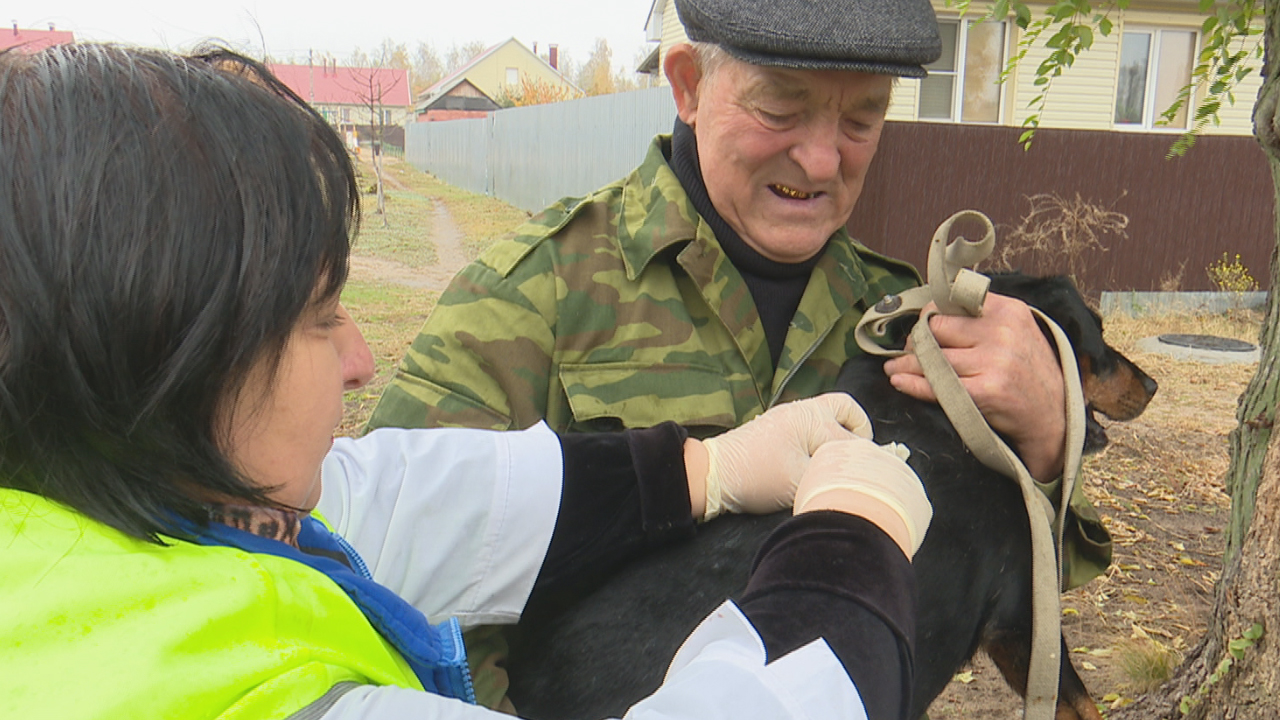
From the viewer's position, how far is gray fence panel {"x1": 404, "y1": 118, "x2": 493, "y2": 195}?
31.6 metres

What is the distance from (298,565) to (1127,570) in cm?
474

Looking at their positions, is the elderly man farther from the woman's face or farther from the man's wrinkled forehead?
the woman's face

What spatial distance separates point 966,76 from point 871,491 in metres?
14.7

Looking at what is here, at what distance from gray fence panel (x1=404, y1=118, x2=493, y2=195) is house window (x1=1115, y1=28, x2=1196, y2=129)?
783 inches

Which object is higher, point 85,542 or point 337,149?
point 337,149

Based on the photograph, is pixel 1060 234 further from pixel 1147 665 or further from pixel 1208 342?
pixel 1147 665

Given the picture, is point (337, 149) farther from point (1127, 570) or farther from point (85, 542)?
point (1127, 570)

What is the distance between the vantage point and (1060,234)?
11047 mm

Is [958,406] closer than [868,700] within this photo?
No

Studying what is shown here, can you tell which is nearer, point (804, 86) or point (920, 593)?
point (920, 593)

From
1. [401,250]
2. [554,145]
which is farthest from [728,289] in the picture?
[554,145]

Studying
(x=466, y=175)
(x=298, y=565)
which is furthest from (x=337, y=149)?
(x=466, y=175)

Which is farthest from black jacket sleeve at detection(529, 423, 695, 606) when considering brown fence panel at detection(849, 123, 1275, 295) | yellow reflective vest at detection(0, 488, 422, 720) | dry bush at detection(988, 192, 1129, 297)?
dry bush at detection(988, 192, 1129, 297)

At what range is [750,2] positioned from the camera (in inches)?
80.4
